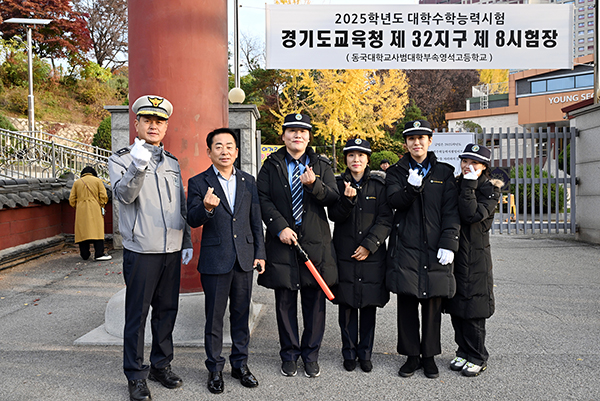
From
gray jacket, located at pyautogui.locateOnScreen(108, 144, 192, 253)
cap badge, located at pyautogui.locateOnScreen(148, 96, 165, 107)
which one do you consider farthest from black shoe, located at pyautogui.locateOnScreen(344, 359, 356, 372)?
cap badge, located at pyautogui.locateOnScreen(148, 96, 165, 107)

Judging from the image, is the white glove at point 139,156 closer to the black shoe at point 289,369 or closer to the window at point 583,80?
the black shoe at point 289,369

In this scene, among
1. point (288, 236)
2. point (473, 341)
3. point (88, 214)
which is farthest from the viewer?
point (88, 214)

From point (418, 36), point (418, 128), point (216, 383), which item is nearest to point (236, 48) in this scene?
point (418, 36)

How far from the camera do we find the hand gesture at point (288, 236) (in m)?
3.56

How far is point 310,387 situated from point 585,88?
3697 centimetres

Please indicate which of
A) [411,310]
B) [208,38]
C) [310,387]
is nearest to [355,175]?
[411,310]

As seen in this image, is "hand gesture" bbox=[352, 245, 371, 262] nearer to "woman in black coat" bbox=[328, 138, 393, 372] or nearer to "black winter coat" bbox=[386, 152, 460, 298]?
"woman in black coat" bbox=[328, 138, 393, 372]

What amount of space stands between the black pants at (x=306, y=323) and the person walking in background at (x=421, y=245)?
619 millimetres

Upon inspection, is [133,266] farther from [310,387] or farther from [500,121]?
[500,121]

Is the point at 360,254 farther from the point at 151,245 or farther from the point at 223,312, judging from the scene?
the point at 151,245

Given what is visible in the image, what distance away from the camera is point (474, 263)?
3641mm

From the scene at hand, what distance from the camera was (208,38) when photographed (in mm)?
4617

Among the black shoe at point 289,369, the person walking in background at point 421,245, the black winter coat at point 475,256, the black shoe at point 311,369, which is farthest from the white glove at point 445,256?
the black shoe at point 289,369

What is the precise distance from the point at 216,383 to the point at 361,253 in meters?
1.47
